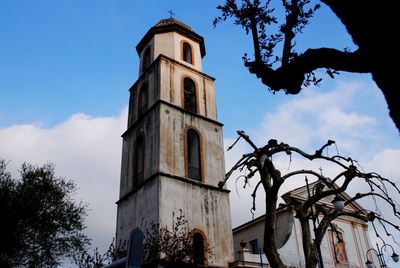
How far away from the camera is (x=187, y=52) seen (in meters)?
25.4

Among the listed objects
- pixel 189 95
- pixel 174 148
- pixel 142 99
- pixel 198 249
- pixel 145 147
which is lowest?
pixel 198 249

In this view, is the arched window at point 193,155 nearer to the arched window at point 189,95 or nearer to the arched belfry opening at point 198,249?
the arched window at point 189,95

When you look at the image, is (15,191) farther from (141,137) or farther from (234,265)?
(234,265)

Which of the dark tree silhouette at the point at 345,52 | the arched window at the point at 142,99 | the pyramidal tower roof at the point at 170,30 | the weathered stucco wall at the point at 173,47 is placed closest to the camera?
the dark tree silhouette at the point at 345,52

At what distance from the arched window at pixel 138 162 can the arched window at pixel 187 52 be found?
649 cm

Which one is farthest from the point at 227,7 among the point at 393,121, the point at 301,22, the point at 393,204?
the point at 393,204

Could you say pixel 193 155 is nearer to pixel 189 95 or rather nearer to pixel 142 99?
pixel 189 95

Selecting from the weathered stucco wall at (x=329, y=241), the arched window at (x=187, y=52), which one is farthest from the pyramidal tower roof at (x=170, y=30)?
the weathered stucco wall at (x=329, y=241)

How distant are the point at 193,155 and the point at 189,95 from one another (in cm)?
408

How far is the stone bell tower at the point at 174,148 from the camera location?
716 inches

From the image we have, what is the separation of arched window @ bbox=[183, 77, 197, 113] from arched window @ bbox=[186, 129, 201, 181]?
168cm

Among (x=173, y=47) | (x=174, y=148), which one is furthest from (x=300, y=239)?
(x=173, y=47)

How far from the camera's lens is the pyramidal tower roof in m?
24.8

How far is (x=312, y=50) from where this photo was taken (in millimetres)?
3227
